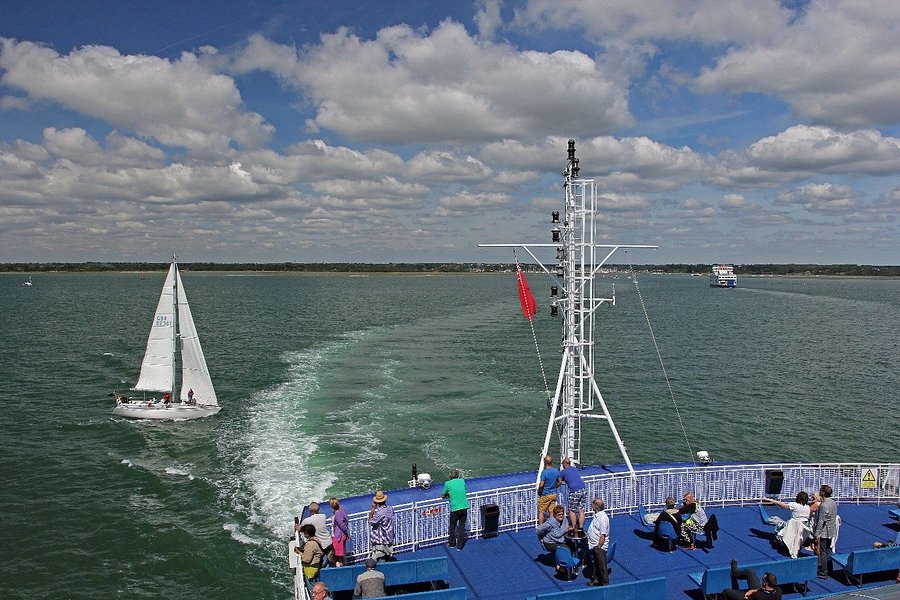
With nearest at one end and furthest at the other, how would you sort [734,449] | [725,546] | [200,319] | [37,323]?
[725,546] < [734,449] < [37,323] < [200,319]

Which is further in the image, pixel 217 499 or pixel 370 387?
pixel 370 387

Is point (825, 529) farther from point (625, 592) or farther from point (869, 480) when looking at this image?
point (625, 592)

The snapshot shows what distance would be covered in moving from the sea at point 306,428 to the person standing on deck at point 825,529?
12430mm

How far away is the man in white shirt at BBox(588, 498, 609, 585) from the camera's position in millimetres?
11492

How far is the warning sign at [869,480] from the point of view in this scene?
15430 millimetres

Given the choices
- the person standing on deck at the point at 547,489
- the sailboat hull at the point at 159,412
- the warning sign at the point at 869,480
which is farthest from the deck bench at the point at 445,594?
the sailboat hull at the point at 159,412

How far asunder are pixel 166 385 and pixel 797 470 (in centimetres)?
3595

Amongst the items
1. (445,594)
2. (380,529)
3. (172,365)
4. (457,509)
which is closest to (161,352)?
(172,365)

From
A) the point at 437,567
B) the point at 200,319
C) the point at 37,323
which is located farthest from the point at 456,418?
the point at 37,323

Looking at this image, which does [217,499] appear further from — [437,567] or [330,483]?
[437,567]

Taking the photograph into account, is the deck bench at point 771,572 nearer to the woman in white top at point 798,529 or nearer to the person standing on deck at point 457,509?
the woman in white top at point 798,529

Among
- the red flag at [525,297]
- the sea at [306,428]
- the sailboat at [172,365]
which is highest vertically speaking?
the red flag at [525,297]

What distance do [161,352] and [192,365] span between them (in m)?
2.33

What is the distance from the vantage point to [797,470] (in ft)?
50.9
